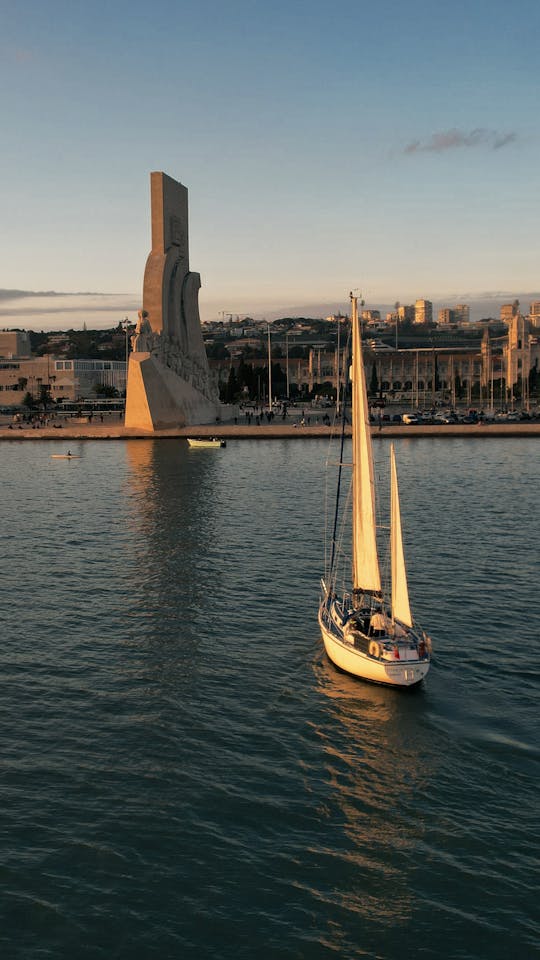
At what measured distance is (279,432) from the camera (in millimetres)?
91875

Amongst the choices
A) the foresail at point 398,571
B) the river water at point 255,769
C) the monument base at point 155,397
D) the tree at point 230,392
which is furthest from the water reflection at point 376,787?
the tree at point 230,392

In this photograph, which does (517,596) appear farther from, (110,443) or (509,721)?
(110,443)

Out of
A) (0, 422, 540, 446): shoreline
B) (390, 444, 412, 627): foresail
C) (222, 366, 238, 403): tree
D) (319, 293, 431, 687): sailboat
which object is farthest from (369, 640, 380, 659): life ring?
(222, 366, 238, 403): tree

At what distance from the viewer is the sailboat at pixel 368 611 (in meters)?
18.7

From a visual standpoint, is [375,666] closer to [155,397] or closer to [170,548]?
[170,548]

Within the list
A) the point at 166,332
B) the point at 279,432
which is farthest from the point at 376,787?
the point at 166,332

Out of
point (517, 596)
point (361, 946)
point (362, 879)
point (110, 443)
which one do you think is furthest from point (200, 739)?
point (110, 443)

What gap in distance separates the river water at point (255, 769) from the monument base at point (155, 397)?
50970mm

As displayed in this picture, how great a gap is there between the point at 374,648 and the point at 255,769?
179 inches

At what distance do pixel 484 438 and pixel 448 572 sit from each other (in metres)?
60.6

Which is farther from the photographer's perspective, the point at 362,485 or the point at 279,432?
the point at 279,432

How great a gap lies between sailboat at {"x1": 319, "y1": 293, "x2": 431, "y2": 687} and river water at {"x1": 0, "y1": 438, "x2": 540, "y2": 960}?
57 cm

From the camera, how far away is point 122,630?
23875 mm

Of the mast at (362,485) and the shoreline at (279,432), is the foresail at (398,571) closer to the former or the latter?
the mast at (362,485)
